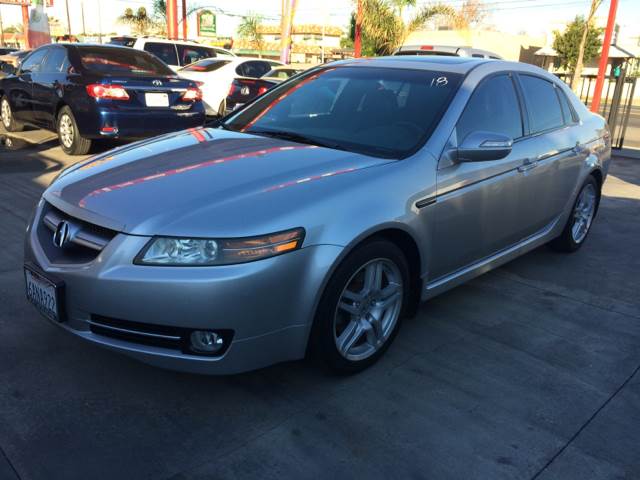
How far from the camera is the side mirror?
10.6 ft

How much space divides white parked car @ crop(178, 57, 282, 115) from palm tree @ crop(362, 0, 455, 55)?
7.59 meters

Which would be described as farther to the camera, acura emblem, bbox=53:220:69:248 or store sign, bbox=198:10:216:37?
store sign, bbox=198:10:216:37

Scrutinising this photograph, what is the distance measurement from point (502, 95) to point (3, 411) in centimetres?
339

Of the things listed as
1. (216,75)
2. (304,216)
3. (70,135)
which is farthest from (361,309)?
(216,75)

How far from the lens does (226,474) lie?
2320 mm

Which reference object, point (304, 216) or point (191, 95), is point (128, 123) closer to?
point (191, 95)

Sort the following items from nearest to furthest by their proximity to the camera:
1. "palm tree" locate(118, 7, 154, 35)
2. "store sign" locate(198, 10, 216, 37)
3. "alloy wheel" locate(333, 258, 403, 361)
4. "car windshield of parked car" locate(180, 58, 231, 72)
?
"alloy wheel" locate(333, 258, 403, 361) < "car windshield of parked car" locate(180, 58, 231, 72) < "store sign" locate(198, 10, 216, 37) < "palm tree" locate(118, 7, 154, 35)

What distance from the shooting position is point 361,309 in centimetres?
298

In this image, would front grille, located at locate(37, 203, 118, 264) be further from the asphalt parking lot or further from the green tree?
the green tree

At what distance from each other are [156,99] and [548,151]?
17.5 ft

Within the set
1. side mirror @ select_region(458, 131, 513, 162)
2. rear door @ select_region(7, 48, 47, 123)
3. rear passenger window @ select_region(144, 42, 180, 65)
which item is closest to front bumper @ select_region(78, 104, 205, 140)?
rear door @ select_region(7, 48, 47, 123)

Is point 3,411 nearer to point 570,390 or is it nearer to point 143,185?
point 143,185

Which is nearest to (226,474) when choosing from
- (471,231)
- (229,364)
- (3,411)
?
(229,364)

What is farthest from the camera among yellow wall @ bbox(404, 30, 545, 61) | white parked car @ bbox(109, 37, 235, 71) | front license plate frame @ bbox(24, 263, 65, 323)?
yellow wall @ bbox(404, 30, 545, 61)
